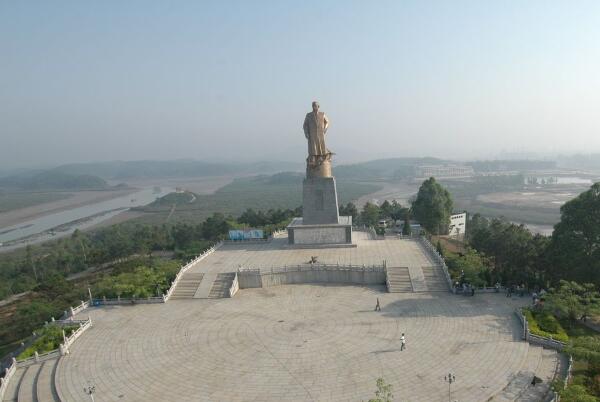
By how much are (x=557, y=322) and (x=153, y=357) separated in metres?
19.5

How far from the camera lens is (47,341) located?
20.1 m

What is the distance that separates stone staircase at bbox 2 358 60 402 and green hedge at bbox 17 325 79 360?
0.86 m

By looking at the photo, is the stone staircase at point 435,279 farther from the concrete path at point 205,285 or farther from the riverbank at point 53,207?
the riverbank at point 53,207

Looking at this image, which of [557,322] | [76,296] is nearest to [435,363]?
[557,322]

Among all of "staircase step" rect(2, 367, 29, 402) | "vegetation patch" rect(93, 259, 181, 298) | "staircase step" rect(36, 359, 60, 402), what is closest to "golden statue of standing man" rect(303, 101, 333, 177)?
"vegetation patch" rect(93, 259, 181, 298)

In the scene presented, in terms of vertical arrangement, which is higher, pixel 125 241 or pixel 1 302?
pixel 125 241

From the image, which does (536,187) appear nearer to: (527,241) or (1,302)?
(527,241)

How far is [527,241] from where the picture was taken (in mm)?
29875

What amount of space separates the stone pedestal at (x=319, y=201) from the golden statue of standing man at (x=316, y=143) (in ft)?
2.77

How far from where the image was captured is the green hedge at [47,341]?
19.2 metres

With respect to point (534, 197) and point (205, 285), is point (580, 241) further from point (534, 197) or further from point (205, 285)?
point (534, 197)

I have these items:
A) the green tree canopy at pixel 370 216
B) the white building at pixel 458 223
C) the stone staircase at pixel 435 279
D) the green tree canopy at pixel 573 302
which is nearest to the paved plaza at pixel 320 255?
the stone staircase at pixel 435 279

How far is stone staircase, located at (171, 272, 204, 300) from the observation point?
1031 inches

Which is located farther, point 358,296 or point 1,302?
point 1,302
